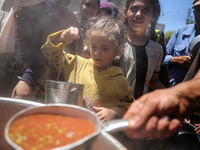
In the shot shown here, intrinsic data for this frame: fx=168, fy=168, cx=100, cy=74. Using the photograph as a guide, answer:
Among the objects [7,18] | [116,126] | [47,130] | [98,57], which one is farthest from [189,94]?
[7,18]

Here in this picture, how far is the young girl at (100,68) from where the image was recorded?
5.04 ft

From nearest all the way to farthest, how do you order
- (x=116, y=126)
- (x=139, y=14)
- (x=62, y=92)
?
(x=116, y=126) < (x=62, y=92) < (x=139, y=14)

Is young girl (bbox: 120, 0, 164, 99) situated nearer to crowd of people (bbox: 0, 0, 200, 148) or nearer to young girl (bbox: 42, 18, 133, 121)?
crowd of people (bbox: 0, 0, 200, 148)

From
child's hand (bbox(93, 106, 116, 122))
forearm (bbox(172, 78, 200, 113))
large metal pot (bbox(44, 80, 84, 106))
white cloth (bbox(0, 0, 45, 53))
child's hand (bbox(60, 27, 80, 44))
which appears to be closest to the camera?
forearm (bbox(172, 78, 200, 113))

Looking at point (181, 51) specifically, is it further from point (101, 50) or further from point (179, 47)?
point (101, 50)

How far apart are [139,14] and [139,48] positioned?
367mm

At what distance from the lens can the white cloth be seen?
1.66m

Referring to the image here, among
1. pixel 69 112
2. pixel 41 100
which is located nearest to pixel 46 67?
pixel 41 100

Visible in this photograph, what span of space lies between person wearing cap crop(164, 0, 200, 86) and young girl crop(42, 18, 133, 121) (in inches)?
49.9

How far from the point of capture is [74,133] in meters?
0.69

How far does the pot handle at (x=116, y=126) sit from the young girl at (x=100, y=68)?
74 centimetres

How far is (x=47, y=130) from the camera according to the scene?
0.70 meters

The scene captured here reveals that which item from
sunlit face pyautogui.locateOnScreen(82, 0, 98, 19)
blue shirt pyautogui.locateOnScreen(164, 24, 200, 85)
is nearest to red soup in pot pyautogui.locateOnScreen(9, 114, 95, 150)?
sunlit face pyautogui.locateOnScreen(82, 0, 98, 19)

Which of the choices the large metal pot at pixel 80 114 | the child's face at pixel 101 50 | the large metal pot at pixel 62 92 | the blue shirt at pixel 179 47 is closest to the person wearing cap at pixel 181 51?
the blue shirt at pixel 179 47
